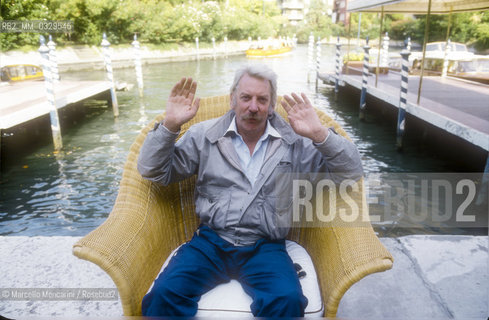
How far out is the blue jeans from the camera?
5.48ft

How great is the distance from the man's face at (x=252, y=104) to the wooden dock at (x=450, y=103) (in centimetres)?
410

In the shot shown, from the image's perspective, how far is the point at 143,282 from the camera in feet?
5.85

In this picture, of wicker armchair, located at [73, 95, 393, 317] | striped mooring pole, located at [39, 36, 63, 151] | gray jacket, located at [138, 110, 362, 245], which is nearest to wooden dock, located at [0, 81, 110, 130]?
striped mooring pole, located at [39, 36, 63, 151]

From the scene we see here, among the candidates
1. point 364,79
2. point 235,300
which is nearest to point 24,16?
point 364,79

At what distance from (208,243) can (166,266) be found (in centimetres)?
23

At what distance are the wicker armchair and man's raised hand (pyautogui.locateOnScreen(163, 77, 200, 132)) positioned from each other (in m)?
0.35

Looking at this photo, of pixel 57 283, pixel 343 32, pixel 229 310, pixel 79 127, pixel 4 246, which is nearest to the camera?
pixel 229 310

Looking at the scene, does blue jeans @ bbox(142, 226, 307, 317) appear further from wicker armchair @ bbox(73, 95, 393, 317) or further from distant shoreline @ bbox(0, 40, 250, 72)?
distant shoreline @ bbox(0, 40, 250, 72)

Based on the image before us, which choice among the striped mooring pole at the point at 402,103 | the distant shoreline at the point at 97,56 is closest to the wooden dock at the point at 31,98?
the striped mooring pole at the point at 402,103

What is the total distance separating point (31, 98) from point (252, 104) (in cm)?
859

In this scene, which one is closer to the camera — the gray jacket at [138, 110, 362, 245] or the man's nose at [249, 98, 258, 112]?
the gray jacket at [138, 110, 362, 245]

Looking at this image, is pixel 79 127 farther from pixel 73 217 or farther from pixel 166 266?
pixel 166 266

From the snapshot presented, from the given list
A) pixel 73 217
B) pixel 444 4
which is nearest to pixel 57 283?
pixel 73 217

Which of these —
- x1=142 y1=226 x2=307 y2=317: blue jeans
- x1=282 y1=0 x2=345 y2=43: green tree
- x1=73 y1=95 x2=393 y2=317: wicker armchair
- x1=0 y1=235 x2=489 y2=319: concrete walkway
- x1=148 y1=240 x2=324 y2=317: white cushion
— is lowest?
x1=0 y1=235 x2=489 y2=319: concrete walkway
